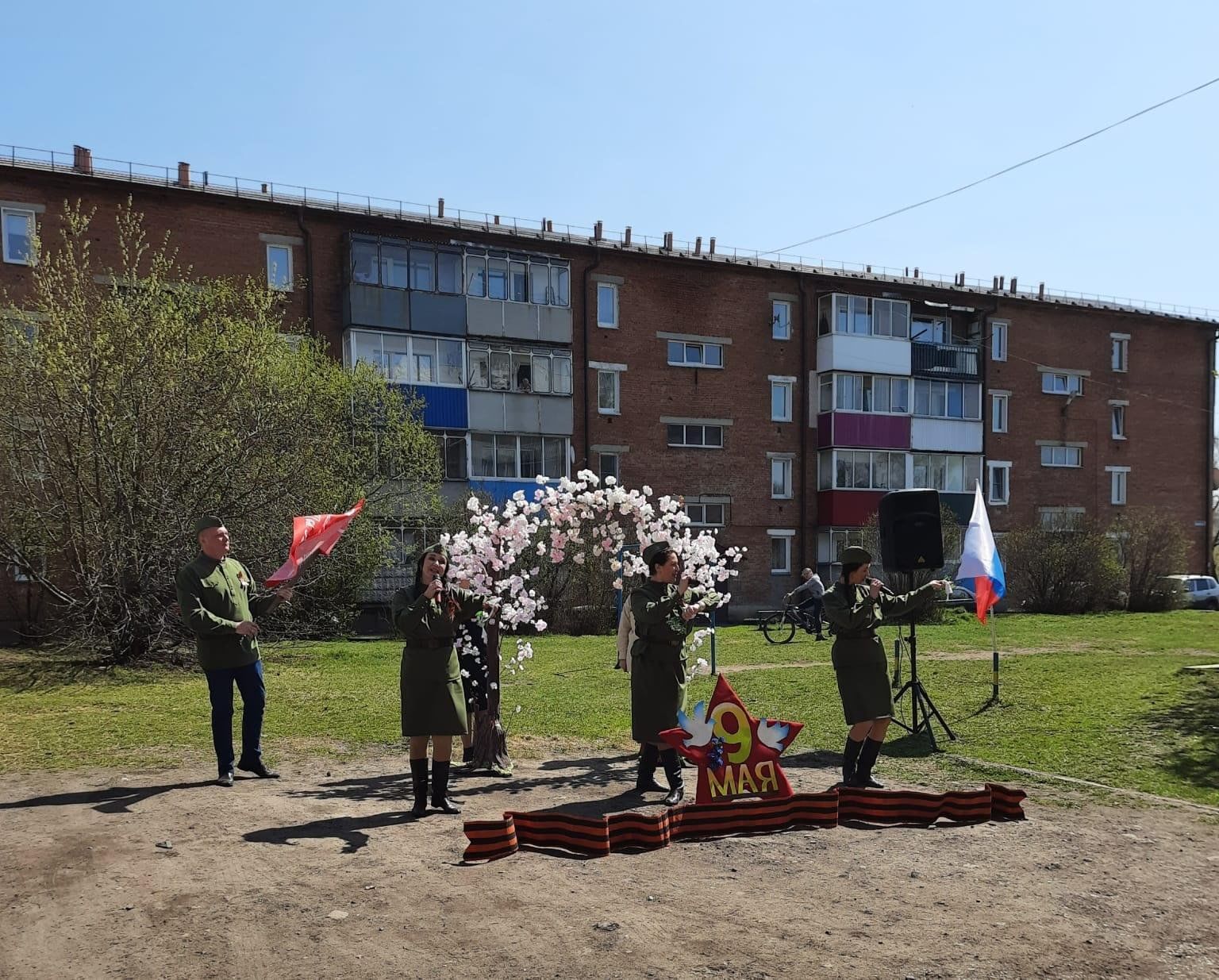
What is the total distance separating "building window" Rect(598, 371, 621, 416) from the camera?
3672cm

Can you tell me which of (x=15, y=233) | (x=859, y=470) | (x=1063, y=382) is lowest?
(x=859, y=470)

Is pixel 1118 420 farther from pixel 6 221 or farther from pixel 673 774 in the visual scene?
pixel 673 774

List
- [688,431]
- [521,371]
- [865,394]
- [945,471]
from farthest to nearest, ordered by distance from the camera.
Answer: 1. [945,471]
2. [865,394]
3. [688,431]
4. [521,371]

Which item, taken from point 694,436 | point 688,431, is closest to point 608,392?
point 688,431

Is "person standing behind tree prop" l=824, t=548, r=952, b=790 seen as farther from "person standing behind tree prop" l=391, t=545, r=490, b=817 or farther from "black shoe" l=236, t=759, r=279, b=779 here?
"black shoe" l=236, t=759, r=279, b=779

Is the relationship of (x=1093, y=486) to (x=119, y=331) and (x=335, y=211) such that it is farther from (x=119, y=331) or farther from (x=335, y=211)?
(x=119, y=331)

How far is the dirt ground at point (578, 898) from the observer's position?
5125mm

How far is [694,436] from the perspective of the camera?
1517 inches

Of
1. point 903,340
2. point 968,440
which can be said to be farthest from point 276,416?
point 968,440

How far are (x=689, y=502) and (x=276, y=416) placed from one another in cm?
2119

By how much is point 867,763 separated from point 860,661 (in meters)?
0.91

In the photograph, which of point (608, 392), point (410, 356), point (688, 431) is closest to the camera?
point (410, 356)

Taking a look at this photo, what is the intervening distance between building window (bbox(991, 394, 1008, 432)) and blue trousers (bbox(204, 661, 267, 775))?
40.8 m

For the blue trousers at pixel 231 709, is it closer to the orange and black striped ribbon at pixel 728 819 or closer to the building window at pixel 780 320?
the orange and black striped ribbon at pixel 728 819
